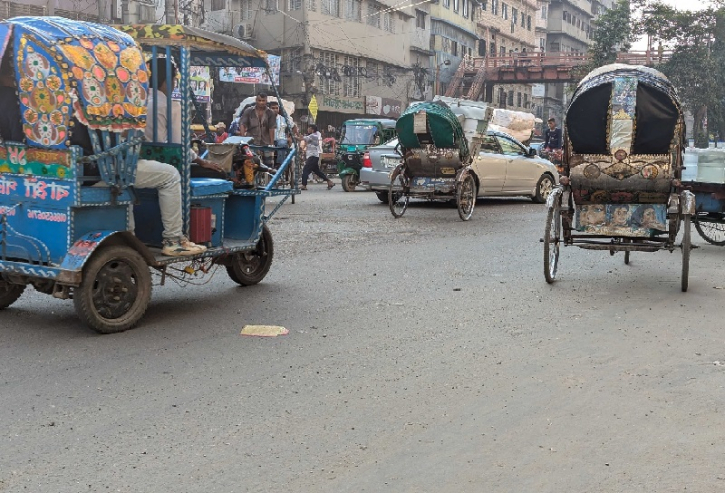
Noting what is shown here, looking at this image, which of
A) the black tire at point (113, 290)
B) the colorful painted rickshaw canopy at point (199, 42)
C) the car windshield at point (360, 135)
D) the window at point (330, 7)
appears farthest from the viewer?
the window at point (330, 7)

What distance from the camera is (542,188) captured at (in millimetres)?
18797

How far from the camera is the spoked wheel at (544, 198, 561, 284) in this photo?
7789 millimetres

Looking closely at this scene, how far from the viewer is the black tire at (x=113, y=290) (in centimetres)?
555

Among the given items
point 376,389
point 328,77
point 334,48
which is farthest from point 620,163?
point 334,48

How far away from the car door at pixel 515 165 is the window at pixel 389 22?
109 feet

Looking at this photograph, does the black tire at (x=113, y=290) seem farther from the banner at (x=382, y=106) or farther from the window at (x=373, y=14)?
the window at (x=373, y=14)

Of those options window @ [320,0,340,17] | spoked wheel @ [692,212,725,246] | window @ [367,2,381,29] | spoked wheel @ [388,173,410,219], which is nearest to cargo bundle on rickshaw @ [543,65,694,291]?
spoked wheel @ [692,212,725,246]

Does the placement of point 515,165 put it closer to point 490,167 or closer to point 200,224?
point 490,167

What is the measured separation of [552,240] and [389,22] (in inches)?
1736

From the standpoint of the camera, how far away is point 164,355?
521 centimetres

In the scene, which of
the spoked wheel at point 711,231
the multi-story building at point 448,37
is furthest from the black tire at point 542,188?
the multi-story building at point 448,37

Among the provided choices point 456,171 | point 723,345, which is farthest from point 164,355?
point 456,171

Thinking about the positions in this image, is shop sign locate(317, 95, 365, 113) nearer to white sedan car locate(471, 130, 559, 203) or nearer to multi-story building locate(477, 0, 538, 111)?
multi-story building locate(477, 0, 538, 111)

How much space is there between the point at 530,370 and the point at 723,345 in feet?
5.42
